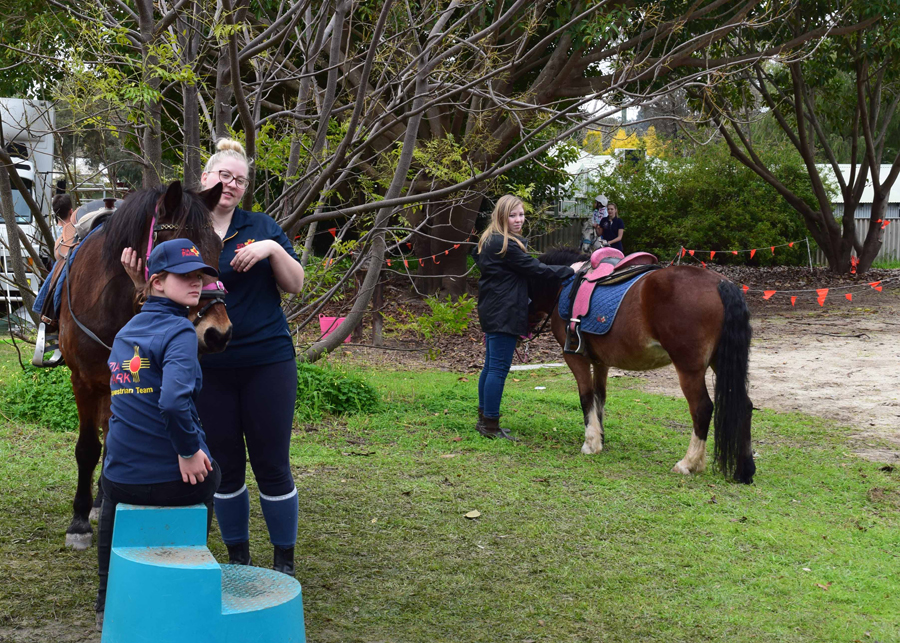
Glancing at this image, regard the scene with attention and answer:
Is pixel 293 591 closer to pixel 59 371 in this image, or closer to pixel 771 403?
pixel 59 371

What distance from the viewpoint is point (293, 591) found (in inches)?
117

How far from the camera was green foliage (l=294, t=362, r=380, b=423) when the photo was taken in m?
7.66

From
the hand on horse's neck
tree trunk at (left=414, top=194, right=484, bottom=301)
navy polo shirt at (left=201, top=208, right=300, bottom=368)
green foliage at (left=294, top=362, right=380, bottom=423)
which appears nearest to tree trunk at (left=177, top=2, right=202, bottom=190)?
the hand on horse's neck

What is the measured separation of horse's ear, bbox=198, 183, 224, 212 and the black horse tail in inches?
147

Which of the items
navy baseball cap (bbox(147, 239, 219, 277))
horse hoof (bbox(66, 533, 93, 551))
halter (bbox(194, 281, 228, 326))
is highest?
navy baseball cap (bbox(147, 239, 219, 277))

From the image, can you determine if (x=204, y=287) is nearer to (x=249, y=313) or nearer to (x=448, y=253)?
(x=249, y=313)

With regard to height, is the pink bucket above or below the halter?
below

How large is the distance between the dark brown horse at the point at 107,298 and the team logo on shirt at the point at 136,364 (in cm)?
22

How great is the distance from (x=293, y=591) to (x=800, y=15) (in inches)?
606

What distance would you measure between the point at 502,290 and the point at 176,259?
4384 millimetres

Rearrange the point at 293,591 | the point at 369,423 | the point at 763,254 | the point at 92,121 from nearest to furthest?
1. the point at 293,591
2. the point at 92,121
3. the point at 369,423
4. the point at 763,254

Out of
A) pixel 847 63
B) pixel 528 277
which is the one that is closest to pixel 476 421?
pixel 528 277

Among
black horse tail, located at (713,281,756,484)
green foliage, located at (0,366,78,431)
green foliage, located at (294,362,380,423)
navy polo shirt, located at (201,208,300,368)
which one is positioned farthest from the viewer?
green foliage, located at (294,362,380,423)

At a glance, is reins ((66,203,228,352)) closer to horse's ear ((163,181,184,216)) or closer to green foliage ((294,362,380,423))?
horse's ear ((163,181,184,216))
